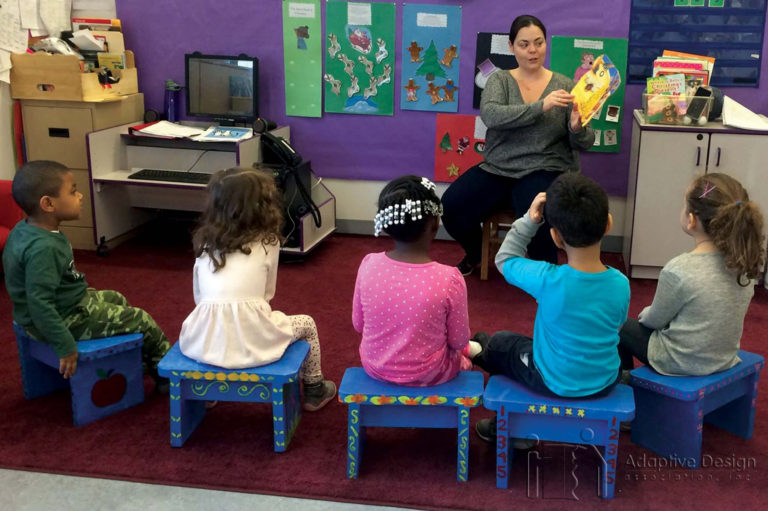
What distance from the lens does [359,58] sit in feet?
14.9

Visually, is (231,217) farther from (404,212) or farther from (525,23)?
(525,23)

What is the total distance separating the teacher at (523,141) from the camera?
372cm

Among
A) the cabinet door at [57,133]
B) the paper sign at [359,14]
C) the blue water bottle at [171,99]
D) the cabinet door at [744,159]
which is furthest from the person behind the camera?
the blue water bottle at [171,99]

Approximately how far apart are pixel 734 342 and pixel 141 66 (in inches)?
142

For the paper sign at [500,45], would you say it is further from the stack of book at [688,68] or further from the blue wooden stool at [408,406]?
the blue wooden stool at [408,406]

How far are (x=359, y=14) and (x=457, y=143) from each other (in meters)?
0.85

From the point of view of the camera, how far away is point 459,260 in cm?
442

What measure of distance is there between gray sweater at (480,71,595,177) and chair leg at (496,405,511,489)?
1772 mm

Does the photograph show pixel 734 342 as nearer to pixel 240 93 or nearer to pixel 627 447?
pixel 627 447

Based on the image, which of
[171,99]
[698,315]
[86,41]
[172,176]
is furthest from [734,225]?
[86,41]

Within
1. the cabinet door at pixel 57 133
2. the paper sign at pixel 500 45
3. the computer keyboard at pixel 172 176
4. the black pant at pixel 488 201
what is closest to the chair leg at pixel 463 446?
the black pant at pixel 488 201

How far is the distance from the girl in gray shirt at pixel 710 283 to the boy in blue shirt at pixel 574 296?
220 mm

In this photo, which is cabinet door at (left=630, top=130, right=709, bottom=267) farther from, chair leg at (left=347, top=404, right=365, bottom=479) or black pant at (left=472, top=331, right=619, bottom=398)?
chair leg at (left=347, top=404, right=365, bottom=479)

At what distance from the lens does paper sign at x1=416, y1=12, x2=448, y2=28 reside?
14.5ft
